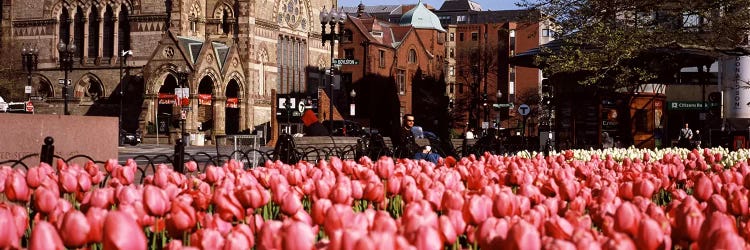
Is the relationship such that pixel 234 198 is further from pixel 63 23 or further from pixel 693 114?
pixel 63 23

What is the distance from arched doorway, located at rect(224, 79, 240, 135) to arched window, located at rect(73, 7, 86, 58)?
1082 centimetres

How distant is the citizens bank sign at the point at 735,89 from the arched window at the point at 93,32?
4254 centimetres

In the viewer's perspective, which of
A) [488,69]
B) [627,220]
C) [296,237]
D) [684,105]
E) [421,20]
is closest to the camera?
[296,237]

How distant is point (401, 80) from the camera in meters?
87.8

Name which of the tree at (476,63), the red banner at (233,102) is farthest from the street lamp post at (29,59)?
the tree at (476,63)

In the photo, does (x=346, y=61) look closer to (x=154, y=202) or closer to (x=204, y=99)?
(x=154, y=202)

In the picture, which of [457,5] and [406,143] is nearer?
[406,143]

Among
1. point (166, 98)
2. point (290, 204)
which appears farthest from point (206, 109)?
point (290, 204)

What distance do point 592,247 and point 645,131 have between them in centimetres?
3125

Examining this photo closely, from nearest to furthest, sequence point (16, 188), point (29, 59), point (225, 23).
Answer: point (16, 188), point (29, 59), point (225, 23)

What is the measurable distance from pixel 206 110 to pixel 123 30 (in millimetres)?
9101

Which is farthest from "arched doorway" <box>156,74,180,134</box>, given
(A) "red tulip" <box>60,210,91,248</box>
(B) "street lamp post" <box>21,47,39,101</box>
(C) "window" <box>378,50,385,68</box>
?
(A) "red tulip" <box>60,210,91,248</box>

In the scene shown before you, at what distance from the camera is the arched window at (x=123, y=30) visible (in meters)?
61.2

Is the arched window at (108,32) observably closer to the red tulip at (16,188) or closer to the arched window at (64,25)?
the arched window at (64,25)
